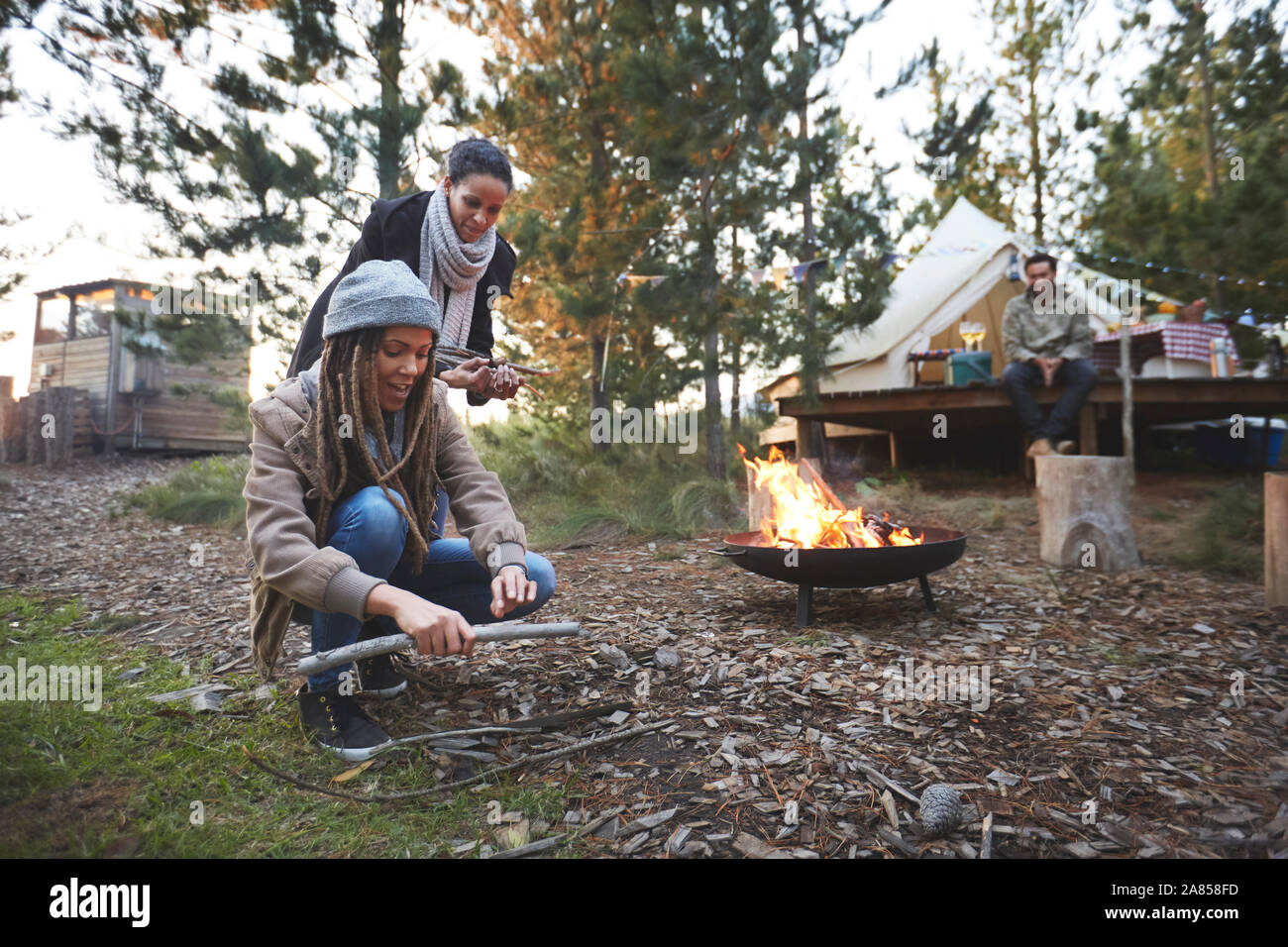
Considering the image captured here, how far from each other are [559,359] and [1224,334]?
7.24m

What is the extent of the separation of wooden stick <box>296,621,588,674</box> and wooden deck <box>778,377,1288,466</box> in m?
4.76

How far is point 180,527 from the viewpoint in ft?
19.9

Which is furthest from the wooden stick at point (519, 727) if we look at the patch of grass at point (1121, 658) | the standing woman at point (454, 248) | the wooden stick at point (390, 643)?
the patch of grass at point (1121, 658)

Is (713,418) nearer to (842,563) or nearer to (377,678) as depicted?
(842,563)

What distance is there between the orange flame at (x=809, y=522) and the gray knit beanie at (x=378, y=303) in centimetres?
184

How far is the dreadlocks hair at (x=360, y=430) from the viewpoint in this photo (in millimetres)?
1841

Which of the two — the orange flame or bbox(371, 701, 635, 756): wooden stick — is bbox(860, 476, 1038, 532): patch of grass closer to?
the orange flame

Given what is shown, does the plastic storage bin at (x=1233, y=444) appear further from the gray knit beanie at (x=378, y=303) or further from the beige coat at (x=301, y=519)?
the gray knit beanie at (x=378, y=303)

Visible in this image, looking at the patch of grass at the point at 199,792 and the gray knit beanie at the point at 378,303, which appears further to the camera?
the gray knit beanie at the point at 378,303

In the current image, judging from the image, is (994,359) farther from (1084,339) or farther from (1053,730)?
(1053,730)

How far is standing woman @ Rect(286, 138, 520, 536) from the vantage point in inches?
91.7

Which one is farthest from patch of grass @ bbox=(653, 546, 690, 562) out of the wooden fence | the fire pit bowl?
the wooden fence

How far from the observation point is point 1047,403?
5.86 metres
